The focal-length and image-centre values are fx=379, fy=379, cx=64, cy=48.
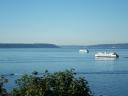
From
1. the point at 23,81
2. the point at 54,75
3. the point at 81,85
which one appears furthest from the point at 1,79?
the point at 81,85

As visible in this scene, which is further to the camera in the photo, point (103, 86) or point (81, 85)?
point (103, 86)

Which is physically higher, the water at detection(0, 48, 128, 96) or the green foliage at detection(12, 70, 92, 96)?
the green foliage at detection(12, 70, 92, 96)

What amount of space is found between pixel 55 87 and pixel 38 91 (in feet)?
3.53

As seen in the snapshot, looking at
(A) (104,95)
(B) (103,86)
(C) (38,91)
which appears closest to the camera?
(C) (38,91)

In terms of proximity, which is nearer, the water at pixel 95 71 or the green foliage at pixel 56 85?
the green foliage at pixel 56 85

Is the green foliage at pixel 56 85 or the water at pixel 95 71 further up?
the green foliage at pixel 56 85

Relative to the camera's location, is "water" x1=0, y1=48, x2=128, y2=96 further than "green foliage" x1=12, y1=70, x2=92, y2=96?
Yes

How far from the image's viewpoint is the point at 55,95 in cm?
1794

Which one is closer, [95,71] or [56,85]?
[56,85]

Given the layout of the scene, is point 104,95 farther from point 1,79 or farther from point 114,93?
point 1,79

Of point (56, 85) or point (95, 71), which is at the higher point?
point (56, 85)

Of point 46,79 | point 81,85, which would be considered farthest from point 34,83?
point 81,85

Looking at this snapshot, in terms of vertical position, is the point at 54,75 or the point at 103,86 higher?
the point at 54,75

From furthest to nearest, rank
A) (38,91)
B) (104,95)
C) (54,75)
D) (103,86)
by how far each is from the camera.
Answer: (103,86), (104,95), (54,75), (38,91)
